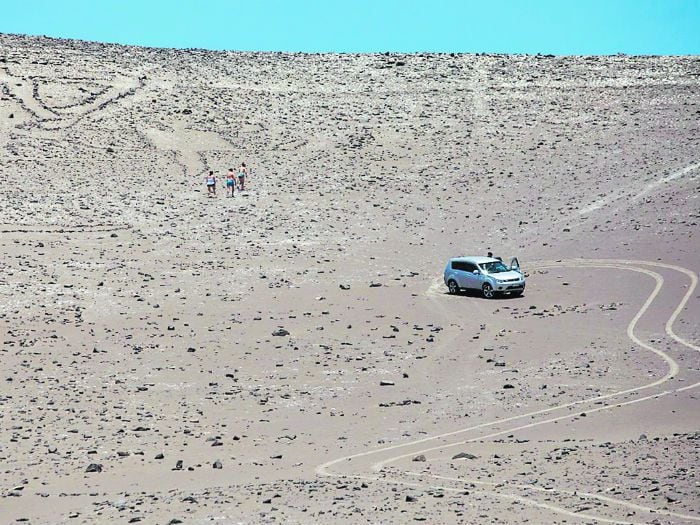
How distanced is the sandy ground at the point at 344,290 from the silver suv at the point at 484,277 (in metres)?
0.74

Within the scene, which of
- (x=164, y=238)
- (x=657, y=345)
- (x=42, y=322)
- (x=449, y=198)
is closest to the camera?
(x=657, y=345)

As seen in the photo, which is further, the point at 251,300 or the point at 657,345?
the point at 251,300

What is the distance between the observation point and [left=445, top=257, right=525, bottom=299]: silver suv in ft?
140

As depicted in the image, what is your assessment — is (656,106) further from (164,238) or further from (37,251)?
(37,251)

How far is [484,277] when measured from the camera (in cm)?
4306

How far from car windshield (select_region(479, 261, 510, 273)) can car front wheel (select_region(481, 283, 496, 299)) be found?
0.64 m

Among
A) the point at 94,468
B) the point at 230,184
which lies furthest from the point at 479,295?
the point at 94,468

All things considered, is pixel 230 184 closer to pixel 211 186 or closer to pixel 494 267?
pixel 211 186

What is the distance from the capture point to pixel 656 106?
70.7 meters

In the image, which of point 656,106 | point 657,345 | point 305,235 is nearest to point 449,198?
point 305,235

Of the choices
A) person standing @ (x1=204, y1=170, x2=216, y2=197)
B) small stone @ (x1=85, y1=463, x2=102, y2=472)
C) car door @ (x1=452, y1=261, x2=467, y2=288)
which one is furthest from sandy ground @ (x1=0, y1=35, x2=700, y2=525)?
car door @ (x1=452, y1=261, x2=467, y2=288)

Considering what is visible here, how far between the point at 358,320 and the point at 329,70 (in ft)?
147

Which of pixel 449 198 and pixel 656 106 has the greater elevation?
pixel 656 106

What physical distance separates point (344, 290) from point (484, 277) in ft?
14.9
